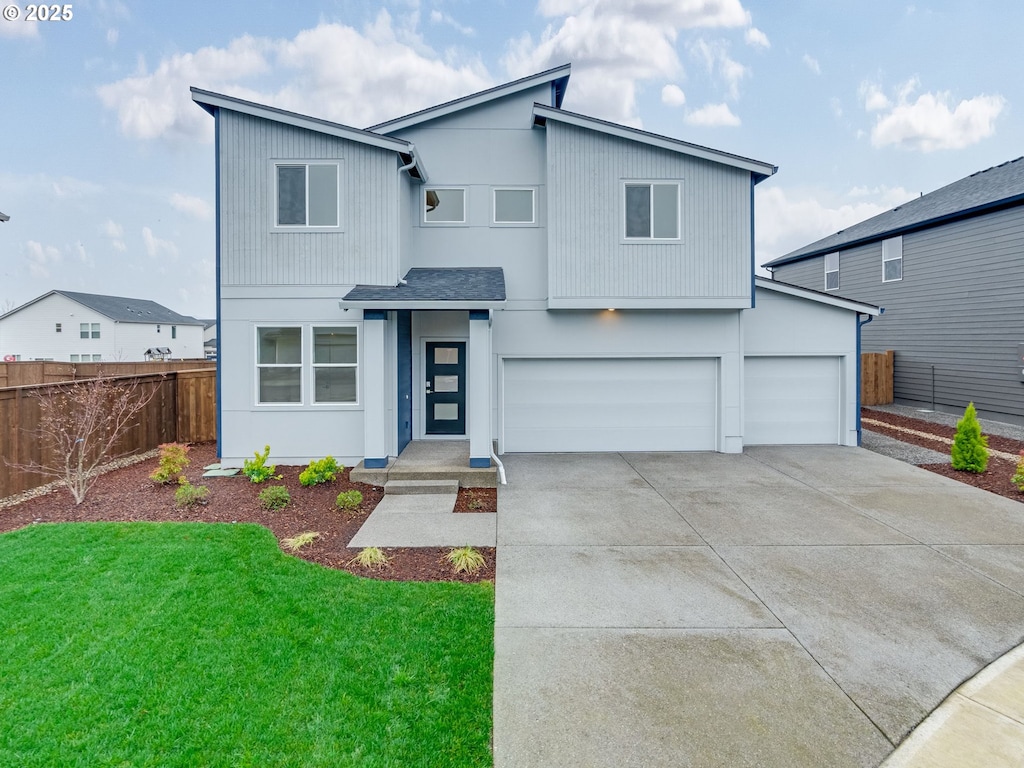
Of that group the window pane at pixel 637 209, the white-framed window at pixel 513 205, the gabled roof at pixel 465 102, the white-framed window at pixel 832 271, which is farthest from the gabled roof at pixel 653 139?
the white-framed window at pixel 832 271

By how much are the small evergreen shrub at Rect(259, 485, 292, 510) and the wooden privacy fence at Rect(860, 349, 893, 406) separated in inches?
660

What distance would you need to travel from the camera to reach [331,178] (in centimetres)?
913

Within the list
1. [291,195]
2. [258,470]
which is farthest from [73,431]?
[291,195]

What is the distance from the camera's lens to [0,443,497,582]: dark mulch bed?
5.14 metres

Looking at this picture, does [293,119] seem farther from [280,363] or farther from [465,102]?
[280,363]

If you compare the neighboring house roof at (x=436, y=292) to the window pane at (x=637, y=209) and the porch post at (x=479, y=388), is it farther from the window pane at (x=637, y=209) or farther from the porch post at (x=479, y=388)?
the window pane at (x=637, y=209)

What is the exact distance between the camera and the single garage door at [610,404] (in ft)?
34.9

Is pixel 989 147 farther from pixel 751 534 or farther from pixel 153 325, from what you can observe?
pixel 153 325

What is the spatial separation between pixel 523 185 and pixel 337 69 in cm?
1243

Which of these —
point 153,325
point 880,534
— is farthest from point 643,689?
point 153,325

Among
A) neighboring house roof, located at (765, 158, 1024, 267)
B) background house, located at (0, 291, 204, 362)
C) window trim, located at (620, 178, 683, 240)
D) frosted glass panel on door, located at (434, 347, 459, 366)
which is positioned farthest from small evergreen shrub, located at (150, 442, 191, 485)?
background house, located at (0, 291, 204, 362)

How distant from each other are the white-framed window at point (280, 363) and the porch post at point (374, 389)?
1.50 metres

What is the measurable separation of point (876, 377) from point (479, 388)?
1414cm

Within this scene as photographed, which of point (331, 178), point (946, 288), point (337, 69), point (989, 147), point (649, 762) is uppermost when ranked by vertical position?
point (337, 69)
